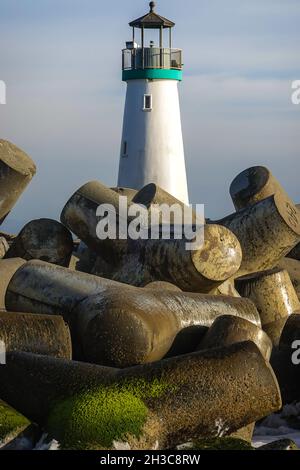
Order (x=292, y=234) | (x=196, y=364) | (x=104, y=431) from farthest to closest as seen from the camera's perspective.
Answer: (x=292, y=234), (x=196, y=364), (x=104, y=431)

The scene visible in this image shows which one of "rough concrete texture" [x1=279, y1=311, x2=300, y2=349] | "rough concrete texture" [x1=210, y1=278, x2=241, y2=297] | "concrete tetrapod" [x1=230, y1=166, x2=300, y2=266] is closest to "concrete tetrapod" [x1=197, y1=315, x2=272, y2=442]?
"rough concrete texture" [x1=279, y1=311, x2=300, y2=349]

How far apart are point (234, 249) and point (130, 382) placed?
3.61m

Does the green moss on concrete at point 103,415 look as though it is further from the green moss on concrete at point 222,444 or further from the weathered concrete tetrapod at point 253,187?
the weathered concrete tetrapod at point 253,187

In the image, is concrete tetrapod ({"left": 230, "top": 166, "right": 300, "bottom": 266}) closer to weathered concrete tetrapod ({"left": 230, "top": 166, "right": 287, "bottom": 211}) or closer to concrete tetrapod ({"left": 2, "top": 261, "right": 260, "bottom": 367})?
weathered concrete tetrapod ({"left": 230, "top": 166, "right": 287, "bottom": 211})

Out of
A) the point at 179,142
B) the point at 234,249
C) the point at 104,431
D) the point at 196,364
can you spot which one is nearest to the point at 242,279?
the point at 234,249

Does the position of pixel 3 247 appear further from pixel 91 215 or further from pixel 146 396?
pixel 146 396

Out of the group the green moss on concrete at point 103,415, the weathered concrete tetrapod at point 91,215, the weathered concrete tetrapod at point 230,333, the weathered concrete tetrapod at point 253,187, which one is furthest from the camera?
the weathered concrete tetrapod at point 253,187

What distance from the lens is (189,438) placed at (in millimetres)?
6629

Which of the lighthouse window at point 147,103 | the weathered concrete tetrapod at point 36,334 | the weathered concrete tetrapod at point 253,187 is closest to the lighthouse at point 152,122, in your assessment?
the lighthouse window at point 147,103

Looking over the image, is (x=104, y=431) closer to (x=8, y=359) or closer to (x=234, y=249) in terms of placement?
(x=8, y=359)

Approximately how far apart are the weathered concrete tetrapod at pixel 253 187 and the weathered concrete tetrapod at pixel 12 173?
99.1 inches

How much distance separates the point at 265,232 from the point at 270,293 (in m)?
1.36

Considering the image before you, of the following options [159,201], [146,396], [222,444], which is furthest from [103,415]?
[159,201]

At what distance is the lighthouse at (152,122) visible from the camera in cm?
2695
